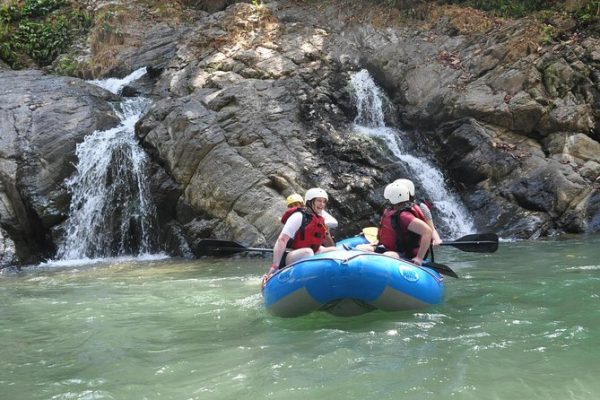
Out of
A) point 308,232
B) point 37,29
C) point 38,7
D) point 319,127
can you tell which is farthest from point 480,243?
point 38,7

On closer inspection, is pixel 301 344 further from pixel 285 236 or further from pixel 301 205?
pixel 301 205

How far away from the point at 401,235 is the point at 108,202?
7.33m

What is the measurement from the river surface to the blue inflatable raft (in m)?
0.12

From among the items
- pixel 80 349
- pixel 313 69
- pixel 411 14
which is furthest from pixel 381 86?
pixel 80 349

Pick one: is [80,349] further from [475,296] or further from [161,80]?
[161,80]

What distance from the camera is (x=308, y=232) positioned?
5.51 metres

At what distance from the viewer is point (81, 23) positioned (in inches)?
700

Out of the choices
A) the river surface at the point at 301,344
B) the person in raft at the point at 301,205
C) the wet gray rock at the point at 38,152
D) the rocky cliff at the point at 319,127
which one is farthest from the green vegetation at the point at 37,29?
the person in raft at the point at 301,205

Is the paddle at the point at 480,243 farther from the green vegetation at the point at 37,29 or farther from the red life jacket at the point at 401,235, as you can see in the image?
the green vegetation at the point at 37,29

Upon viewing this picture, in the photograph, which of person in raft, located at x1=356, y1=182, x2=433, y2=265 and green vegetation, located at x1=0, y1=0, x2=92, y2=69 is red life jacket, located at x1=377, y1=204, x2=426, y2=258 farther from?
green vegetation, located at x1=0, y1=0, x2=92, y2=69

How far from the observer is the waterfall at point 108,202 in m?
10.7

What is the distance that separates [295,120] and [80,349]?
7.88 m

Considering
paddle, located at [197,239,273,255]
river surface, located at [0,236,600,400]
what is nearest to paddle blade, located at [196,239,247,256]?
paddle, located at [197,239,273,255]

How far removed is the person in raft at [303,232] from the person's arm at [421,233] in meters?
0.79
